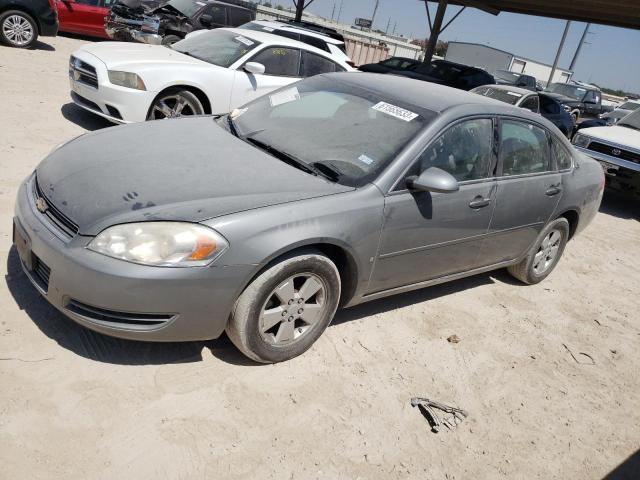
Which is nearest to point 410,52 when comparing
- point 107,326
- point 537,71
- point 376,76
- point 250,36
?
point 537,71

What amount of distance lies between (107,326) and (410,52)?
130 feet

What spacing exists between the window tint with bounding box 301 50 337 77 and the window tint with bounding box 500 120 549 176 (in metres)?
4.08

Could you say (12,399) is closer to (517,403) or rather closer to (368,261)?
(368,261)

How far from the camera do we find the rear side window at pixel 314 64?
7.62 m

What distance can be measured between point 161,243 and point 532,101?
1074 centimetres

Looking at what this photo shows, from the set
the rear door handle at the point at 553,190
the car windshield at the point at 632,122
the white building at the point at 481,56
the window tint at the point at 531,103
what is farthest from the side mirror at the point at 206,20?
the white building at the point at 481,56

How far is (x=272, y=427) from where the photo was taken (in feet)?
8.86

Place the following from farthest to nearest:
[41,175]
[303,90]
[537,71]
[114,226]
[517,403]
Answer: [537,71] < [303,90] < [517,403] < [41,175] < [114,226]

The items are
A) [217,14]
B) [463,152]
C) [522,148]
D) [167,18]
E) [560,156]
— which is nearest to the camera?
[463,152]

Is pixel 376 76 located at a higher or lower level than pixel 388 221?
higher

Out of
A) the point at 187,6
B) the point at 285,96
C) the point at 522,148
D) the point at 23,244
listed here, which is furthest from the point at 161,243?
the point at 187,6

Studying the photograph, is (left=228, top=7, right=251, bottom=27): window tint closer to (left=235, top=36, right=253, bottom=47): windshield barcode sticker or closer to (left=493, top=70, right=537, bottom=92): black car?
(left=235, top=36, right=253, bottom=47): windshield barcode sticker

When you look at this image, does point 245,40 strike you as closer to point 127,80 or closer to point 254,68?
point 254,68

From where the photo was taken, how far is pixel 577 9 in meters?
13.4
